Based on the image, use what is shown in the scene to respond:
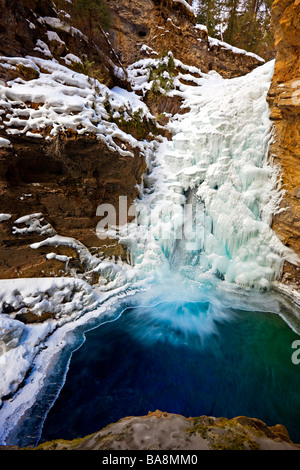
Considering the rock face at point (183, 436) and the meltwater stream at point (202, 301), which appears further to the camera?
the meltwater stream at point (202, 301)

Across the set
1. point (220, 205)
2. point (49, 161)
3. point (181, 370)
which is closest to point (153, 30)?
point (220, 205)

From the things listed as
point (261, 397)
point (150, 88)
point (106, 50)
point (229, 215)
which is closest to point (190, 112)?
point (150, 88)

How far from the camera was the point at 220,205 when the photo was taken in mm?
7340

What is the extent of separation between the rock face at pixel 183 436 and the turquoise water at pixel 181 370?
1.75 meters

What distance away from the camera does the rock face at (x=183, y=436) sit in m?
1.58

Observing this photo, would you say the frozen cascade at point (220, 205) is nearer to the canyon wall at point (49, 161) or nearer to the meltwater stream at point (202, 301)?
the meltwater stream at point (202, 301)

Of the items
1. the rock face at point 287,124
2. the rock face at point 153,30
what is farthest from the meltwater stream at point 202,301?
the rock face at point 153,30

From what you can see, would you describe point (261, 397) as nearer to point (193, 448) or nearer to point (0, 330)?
point (193, 448)

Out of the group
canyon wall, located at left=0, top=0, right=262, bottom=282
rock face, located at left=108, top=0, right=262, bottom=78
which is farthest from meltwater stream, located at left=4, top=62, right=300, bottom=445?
rock face, located at left=108, top=0, right=262, bottom=78

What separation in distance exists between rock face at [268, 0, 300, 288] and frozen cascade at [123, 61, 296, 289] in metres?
0.28

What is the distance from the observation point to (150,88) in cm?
997

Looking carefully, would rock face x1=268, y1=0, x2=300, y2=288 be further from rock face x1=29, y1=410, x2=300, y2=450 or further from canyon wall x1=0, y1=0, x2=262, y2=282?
rock face x1=29, y1=410, x2=300, y2=450

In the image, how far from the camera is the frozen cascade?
22.5 ft

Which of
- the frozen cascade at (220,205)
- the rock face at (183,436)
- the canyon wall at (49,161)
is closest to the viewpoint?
the rock face at (183,436)
